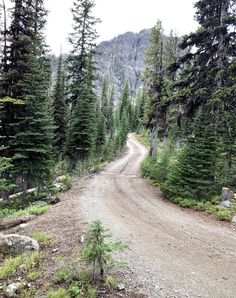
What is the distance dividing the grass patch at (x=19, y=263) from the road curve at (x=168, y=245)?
237cm

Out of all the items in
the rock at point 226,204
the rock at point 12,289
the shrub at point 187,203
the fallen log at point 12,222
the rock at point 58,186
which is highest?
the rock at point 226,204

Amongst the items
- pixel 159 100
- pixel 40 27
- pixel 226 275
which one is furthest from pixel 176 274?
pixel 40 27

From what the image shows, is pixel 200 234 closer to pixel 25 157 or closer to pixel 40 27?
pixel 25 157

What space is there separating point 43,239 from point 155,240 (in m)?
3.57

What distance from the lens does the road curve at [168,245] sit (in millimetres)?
6754

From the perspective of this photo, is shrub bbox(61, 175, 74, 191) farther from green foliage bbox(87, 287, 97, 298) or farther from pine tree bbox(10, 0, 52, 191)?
green foliage bbox(87, 287, 97, 298)

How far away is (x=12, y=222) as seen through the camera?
475 inches

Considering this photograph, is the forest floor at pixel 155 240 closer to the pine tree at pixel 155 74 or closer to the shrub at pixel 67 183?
the shrub at pixel 67 183

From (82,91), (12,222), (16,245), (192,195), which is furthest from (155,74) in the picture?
(16,245)

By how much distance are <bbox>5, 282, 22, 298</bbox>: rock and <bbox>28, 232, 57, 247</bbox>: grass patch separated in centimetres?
231

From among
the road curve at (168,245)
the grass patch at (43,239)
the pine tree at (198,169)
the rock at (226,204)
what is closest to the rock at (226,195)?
the rock at (226,204)

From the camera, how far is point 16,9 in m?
19.4

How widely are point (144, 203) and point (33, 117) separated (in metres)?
9.00

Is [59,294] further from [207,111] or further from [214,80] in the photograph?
[214,80]
